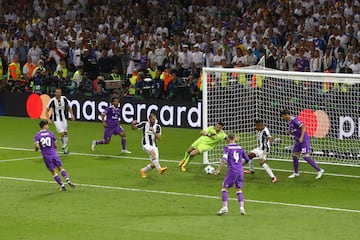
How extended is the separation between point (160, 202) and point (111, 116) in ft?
26.8

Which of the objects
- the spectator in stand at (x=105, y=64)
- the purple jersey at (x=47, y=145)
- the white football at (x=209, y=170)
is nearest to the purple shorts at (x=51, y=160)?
the purple jersey at (x=47, y=145)

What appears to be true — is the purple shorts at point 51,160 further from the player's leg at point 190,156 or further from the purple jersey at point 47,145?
the player's leg at point 190,156

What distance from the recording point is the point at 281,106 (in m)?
29.9

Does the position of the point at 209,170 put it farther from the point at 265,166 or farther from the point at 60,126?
the point at 60,126

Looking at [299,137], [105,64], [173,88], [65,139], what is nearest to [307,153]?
[299,137]

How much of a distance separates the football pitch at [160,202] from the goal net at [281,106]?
84 cm

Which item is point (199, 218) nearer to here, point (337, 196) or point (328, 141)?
point (337, 196)

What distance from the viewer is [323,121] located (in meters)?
29.6

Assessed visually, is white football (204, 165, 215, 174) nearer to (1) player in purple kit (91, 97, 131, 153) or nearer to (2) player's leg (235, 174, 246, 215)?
(1) player in purple kit (91, 97, 131, 153)

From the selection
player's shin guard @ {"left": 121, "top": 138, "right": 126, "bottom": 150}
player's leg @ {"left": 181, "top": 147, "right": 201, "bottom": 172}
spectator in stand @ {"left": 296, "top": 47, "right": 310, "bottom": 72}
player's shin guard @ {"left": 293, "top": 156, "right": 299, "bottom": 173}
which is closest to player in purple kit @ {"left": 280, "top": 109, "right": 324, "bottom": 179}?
player's shin guard @ {"left": 293, "top": 156, "right": 299, "bottom": 173}

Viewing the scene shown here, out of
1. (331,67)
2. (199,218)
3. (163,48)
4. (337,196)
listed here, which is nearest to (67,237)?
(199,218)

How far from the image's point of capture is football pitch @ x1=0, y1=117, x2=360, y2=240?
19359 mm

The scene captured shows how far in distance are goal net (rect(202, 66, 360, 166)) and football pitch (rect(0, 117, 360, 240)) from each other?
840mm

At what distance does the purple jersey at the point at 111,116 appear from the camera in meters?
30.4
